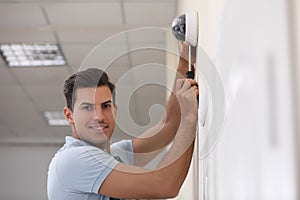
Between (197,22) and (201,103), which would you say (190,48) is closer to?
(197,22)

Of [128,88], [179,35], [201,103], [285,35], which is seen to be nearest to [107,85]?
[128,88]

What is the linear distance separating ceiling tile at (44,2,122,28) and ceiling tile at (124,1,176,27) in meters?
0.08

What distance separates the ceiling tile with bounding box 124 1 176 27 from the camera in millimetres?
3127

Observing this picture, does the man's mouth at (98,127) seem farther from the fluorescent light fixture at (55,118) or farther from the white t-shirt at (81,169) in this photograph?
the fluorescent light fixture at (55,118)

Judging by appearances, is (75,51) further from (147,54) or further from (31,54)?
(147,54)

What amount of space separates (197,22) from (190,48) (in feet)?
0.22

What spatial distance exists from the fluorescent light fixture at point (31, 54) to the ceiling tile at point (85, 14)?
562 millimetres

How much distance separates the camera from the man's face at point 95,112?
783 millimetres

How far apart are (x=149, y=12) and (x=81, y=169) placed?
240cm

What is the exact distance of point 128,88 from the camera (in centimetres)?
77

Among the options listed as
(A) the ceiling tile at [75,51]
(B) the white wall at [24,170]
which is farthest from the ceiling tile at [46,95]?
(B) the white wall at [24,170]

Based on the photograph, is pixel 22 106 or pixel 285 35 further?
pixel 22 106

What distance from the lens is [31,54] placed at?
4.10 meters

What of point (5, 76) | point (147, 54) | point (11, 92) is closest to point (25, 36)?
point (5, 76)
